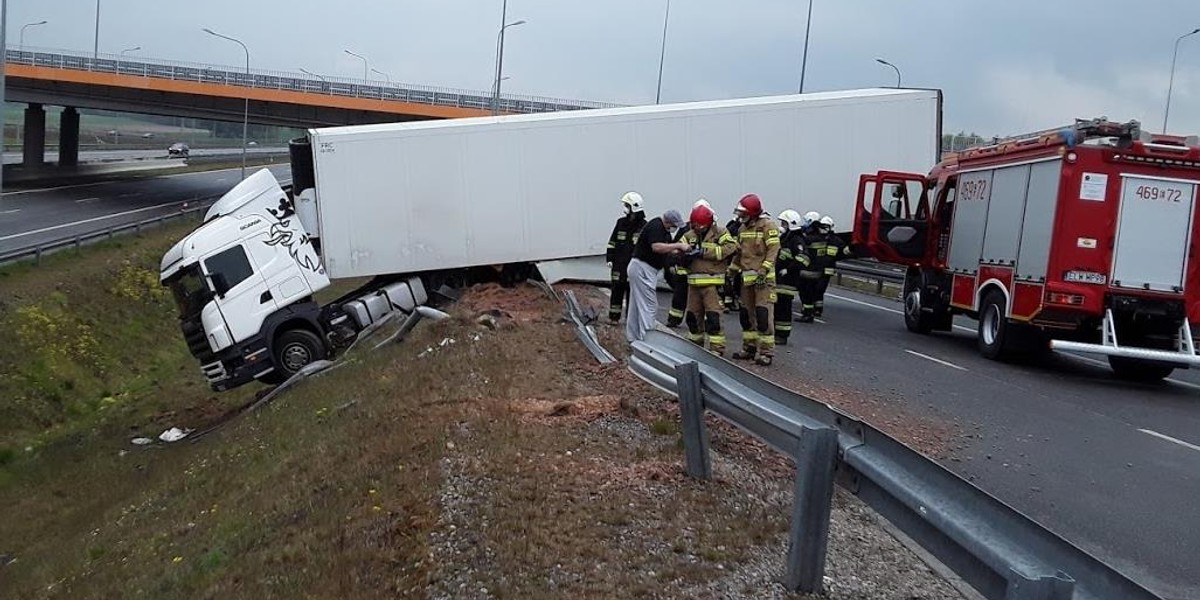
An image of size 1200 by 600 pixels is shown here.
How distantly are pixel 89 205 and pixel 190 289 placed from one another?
3058cm

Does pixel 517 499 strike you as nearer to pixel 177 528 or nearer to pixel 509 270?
pixel 177 528

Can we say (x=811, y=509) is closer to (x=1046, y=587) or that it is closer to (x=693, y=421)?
(x=1046, y=587)

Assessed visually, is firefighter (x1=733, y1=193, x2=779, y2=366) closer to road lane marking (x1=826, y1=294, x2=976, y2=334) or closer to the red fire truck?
the red fire truck

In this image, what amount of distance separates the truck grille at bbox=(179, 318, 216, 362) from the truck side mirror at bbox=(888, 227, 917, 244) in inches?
445

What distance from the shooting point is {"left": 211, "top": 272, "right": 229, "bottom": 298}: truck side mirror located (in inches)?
674

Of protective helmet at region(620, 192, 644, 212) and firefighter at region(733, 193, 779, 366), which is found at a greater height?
protective helmet at region(620, 192, 644, 212)

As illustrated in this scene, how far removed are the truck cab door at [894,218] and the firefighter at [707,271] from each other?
8.10 m

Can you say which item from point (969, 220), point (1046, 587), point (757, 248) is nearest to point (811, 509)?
point (1046, 587)

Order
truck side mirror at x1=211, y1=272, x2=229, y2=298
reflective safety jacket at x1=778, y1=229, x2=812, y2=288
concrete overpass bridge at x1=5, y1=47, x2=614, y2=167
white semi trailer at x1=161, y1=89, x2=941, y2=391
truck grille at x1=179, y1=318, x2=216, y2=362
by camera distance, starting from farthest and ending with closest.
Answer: concrete overpass bridge at x1=5, y1=47, x2=614, y2=167 < white semi trailer at x1=161, y1=89, x2=941, y2=391 < truck grille at x1=179, y1=318, x2=216, y2=362 < truck side mirror at x1=211, y1=272, x2=229, y2=298 < reflective safety jacket at x1=778, y1=229, x2=812, y2=288

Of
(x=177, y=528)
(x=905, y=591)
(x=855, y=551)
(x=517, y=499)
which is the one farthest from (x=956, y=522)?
(x=177, y=528)

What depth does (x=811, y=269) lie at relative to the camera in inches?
720

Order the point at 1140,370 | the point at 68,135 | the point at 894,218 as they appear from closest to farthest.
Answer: the point at 1140,370 → the point at 894,218 → the point at 68,135

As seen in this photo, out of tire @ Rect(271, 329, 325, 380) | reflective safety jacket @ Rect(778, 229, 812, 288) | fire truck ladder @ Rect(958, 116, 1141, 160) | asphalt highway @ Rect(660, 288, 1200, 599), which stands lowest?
tire @ Rect(271, 329, 325, 380)

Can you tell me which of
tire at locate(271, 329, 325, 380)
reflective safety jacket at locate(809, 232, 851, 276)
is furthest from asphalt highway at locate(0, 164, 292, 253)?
reflective safety jacket at locate(809, 232, 851, 276)
